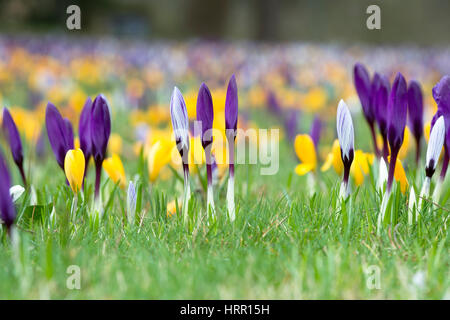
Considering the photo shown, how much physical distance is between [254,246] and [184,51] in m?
10.2

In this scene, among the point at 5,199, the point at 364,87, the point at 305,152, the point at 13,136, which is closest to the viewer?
the point at 5,199

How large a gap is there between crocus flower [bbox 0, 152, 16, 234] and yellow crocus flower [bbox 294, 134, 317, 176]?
1192mm

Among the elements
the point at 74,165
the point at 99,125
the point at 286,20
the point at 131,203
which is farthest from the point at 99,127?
the point at 286,20

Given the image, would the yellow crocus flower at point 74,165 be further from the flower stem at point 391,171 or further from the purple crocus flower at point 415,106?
the purple crocus flower at point 415,106

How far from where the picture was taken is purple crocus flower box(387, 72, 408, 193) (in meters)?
1.90

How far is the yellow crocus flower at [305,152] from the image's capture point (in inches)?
91.0

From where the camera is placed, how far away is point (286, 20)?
129ft

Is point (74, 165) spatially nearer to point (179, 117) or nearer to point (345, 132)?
point (179, 117)

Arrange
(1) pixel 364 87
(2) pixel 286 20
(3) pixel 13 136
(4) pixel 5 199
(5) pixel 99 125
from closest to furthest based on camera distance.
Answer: (4) pixel 5 199, (5) pixel 99 125, (3) pixel 13 136, (1) pixel 364 87, (2) pixel 286 20

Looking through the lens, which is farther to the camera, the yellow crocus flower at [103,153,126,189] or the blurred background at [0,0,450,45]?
the blurred background at [0,0,450,45]

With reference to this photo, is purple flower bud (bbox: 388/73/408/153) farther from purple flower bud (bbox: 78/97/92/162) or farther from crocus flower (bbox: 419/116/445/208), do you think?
purple flower bud (bbox: 78/97/92/162)

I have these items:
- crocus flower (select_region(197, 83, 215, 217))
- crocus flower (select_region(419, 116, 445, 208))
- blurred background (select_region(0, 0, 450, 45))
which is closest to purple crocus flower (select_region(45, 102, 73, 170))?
crocus flower (select_region(197, 83, 215, 217))

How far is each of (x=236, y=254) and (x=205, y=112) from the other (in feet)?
1.74
